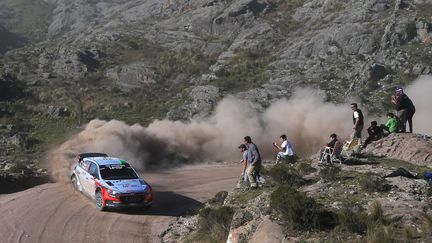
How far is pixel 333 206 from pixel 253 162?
434 cm

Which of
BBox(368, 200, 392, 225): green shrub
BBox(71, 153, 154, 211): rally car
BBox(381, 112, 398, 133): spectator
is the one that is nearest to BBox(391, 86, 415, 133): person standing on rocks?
BBox(381, 112, 398, 133): spectator

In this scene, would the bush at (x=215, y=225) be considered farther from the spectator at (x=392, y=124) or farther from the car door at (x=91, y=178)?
the spectator at (x=392, y=124)

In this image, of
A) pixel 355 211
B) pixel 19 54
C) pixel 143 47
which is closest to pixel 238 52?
pixel 143 47

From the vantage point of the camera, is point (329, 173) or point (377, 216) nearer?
point (377, 216)

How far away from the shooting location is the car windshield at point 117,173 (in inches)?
802

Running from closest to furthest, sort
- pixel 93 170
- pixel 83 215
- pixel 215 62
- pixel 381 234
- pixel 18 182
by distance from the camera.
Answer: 1. pixel 381 234
2. pixel 83 215
3. pixel 93 170
4. pixel 18 182
5. pixel 215 62

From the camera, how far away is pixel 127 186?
1955cm

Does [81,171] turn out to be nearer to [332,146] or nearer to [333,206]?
[332,146]

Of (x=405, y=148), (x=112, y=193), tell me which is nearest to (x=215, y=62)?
(x=405, y=148)

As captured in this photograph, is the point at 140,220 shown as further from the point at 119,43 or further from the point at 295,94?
the point at 119,43

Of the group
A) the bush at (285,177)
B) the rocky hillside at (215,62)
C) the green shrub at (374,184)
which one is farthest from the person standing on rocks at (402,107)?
the rocky hillside at (215,62)

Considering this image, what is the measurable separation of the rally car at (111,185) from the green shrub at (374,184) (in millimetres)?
8329

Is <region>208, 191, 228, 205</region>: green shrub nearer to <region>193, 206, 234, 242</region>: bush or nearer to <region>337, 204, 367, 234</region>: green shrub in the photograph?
<region>193, 206, 234, 242</region>: bush

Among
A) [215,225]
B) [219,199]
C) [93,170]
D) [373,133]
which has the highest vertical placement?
[373,133]
